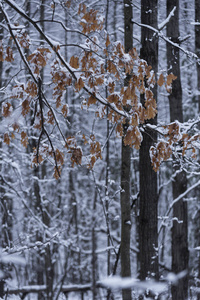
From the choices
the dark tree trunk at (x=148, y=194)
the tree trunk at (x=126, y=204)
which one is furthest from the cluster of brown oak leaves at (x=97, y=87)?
the dark tree trunk at (x=148, y=194)

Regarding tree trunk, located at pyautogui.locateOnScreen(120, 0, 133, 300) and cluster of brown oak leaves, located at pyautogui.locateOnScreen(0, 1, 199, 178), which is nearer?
cluster of brown oak leaves, located at pyautogui.locateOnScreen(0, 1, 199, 178)

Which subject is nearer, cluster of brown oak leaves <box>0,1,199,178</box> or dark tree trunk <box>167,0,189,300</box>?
cluster of brown oak leaves <box>0,1,199,178</box>

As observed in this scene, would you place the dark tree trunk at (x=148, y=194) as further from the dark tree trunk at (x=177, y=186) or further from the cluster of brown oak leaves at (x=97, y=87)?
the dark tree trunk at (x=177, y=186)

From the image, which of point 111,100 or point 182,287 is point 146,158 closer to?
point 111,100

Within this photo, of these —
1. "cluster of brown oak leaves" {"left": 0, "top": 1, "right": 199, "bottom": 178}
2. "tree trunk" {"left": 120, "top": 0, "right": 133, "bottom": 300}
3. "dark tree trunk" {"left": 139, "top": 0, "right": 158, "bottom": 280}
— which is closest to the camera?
"cluster of brown oak leaves" {"left": 0, "top": 1, "right": 199, "bottom": 178}

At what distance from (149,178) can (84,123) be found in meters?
9.84

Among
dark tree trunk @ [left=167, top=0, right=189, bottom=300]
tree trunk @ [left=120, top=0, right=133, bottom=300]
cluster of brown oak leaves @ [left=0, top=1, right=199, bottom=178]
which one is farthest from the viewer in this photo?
dark tree trunk @ [left=167, top=0, right=189, bottom=300]

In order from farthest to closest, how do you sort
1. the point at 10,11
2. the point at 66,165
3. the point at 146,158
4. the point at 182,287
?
the point at 66,165 → the point at 10,11 → the point at 182,287 → the point at 146,158

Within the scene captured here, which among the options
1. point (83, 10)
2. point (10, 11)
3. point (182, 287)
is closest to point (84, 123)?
point (10, 11)

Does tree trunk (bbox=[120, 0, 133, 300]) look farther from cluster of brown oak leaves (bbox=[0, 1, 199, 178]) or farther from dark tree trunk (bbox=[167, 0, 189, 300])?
dark tree trunk (bbox=[167, 0, 189, 300])

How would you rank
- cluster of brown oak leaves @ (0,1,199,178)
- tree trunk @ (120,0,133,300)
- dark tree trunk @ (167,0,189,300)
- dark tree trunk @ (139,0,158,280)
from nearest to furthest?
1. cluster of brown oak leaves @ (0,1,199,178)
2. tree trunk @ (120,0,133,300)
3. dark tree trunk @ (139,0,158,280)
4. dark tree trunk @ (167,0,189,300)

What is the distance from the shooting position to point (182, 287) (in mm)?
7801

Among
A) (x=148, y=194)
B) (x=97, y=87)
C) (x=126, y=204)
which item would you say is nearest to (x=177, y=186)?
(x=148, y=194)

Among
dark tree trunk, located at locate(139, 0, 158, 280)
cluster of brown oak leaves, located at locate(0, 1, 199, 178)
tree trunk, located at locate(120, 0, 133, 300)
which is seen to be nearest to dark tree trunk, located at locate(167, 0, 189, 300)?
dark tree trunk, located at locate(139, 0, 158, 280)
